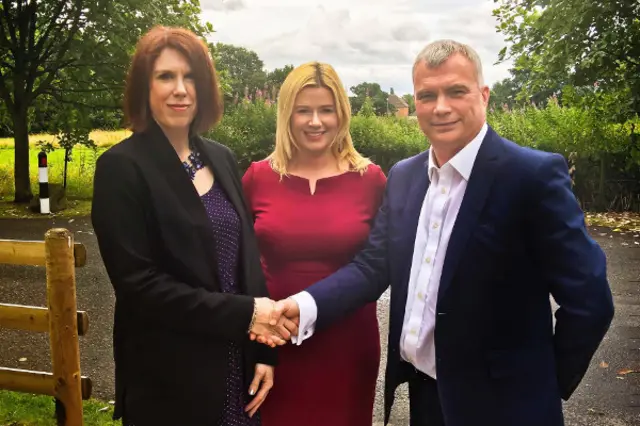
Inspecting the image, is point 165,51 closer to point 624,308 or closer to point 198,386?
point 198,386

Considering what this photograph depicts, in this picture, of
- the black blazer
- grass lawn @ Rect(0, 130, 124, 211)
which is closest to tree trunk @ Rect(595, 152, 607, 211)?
grass lawn @ Rect(0, 130, 124, 211)

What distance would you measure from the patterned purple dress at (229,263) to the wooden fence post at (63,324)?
4.58 feet

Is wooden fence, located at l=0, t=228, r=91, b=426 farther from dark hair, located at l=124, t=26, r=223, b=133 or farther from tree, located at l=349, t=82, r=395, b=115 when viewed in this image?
tree, located at l=349, t=82, r=395, b=115

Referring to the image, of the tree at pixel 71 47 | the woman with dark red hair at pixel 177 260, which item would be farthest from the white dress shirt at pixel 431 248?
the tree at pixel 71 47

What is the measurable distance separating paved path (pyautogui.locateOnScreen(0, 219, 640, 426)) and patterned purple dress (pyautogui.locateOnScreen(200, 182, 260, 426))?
2.12 metres

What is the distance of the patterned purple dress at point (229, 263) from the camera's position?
2.35 meters

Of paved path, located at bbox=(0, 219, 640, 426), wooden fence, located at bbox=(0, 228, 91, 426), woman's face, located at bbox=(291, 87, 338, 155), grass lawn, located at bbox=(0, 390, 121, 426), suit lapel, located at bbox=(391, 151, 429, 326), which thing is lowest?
grass lawn, located at bbox=(0, 390, 121, 426)

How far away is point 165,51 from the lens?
7.62 feet

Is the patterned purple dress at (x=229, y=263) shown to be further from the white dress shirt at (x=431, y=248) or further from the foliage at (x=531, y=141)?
the foliage at (x=531, y=141)

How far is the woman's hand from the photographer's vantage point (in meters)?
2.46

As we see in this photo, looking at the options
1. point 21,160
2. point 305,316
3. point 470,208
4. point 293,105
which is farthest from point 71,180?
point 470,208

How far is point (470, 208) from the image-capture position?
2.12 metres

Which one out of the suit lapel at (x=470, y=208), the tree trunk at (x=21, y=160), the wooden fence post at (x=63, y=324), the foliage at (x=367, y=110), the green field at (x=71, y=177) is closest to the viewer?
the suit lapel at (x=470, y=208)

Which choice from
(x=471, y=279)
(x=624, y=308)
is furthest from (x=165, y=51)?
(x=624, y=308)
